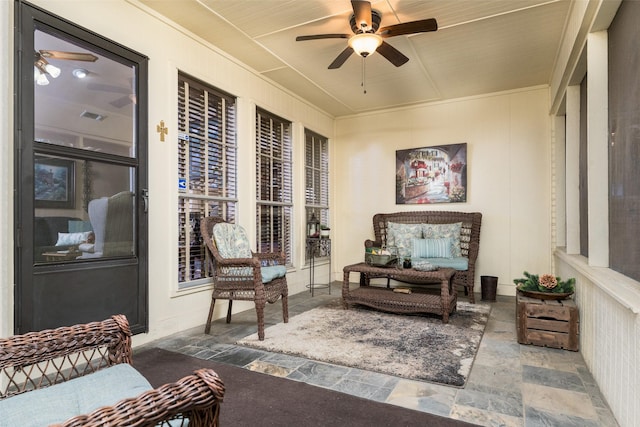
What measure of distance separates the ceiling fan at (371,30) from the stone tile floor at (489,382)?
2598 millimetres

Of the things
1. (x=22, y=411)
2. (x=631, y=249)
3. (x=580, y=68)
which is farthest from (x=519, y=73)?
(x=22, y=411)

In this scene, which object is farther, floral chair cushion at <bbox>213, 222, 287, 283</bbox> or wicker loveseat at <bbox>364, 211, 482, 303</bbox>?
wicker loveseat at <bbox>364, 211, 482, 303</bbox>

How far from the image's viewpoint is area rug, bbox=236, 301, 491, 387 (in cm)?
249

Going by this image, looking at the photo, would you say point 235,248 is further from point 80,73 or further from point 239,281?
point 80,73

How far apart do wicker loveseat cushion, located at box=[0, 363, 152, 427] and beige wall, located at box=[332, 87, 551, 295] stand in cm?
488

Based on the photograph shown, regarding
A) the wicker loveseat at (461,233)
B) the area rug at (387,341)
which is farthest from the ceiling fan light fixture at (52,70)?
the wicker loveseat at (461,233)

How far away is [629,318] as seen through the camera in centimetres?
175

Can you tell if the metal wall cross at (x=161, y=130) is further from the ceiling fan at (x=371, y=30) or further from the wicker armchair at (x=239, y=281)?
the ceiling fan at (x=371, y=30)

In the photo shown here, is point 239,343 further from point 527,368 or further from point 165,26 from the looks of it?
point 165,26

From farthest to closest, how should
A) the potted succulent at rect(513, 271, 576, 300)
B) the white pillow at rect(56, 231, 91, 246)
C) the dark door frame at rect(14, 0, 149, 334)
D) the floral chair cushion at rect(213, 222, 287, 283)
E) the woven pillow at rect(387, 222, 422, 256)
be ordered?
the woven pillow at rect(387, 222, 422, 256) → the floral chair cushion at rect(213, 222, 287, 283) → the potted succulent at rect(513, 271, 576, 300) → the white pillow at rect(56, 231, 91, 246) → the dark door frame at rect(14, 0, 149, 334)

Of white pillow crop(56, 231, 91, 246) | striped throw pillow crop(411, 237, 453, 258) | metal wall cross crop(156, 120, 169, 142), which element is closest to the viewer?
white pillow crop(56, 231, 91, 246)

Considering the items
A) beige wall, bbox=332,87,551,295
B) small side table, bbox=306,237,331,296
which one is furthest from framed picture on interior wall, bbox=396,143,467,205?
small side table, bbox=306,237,331,296

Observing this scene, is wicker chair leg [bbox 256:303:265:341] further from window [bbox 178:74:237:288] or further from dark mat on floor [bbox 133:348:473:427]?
window [bbox 178:74:237:288]

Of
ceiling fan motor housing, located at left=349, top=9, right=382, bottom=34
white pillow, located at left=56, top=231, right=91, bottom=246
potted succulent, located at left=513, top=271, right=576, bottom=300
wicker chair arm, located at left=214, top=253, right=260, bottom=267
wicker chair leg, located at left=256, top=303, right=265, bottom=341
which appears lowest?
wicker chair leg, located at left=256, top=303, right=265, bottom=341
